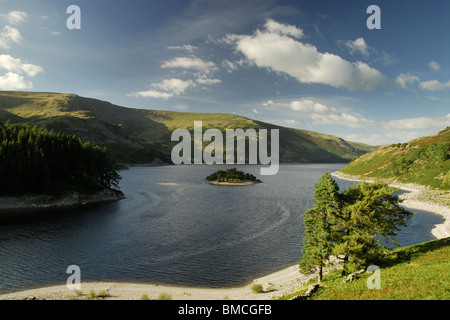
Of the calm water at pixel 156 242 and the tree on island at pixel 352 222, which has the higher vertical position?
the tree on island at pixel 352 222

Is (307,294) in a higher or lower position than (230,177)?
lower

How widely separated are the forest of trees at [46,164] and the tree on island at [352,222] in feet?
294

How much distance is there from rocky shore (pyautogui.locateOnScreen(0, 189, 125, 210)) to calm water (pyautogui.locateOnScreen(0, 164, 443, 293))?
23.5 feet

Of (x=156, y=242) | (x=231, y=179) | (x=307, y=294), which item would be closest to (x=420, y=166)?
(x=231, y=179)

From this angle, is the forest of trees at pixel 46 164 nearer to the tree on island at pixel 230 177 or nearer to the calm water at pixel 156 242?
the calm water at pixel 156 242

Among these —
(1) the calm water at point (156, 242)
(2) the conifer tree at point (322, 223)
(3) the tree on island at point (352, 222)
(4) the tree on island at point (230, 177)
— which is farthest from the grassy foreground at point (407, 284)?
(4) the tree on island at point (230, 177)

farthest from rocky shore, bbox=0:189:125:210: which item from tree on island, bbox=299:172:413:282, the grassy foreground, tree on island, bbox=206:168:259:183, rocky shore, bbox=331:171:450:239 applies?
rocky shore, bbox=331:171:450:239

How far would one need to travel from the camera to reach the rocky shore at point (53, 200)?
3182 inches

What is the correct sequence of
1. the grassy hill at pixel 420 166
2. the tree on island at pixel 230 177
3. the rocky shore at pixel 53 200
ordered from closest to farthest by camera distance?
1. the rocky shore at pixel 53 200
2. the grassy hill at pixel 420 166
3. the tree on island at pixel 230 177

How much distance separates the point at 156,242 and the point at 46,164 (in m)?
58.7

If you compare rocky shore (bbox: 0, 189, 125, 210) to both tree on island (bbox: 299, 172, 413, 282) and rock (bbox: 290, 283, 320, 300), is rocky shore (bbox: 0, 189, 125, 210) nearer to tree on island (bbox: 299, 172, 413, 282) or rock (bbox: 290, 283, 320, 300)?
tree on island (bbox: 299, 172, 413, 282)

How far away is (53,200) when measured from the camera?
284 feet

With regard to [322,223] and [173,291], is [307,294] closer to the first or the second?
[322,223]
